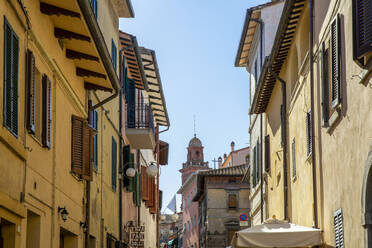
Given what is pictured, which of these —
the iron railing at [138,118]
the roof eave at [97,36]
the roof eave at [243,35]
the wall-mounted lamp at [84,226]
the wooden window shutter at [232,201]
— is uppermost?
the roof eave at [243,35]

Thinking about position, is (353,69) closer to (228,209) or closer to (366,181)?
(366,181)

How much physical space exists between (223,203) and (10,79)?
162ft

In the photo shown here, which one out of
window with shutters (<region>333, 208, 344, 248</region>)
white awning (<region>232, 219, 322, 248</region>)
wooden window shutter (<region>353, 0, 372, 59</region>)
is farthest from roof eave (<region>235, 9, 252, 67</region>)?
wooden window shutter (<region>353, 0, 372, 59</region>)

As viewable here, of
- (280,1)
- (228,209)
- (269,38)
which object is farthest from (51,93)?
(228,209)

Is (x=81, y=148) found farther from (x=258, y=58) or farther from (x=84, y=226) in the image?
(x=258, y=58)

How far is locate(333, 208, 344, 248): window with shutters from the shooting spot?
13.2 metres

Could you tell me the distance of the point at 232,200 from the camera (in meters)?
59.4

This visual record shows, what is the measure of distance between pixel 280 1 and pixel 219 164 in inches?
3094

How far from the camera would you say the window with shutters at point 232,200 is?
59.2 metres

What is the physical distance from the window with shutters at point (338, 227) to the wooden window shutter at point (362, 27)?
11.7ft

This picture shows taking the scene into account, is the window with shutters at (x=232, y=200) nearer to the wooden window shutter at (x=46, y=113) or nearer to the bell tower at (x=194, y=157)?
the wooden window shutter at (x=46, y=113)

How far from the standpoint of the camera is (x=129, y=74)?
29.3 m

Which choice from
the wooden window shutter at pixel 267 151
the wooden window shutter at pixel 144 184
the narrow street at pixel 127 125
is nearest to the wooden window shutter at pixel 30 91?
the narrow street at pixel 127 125

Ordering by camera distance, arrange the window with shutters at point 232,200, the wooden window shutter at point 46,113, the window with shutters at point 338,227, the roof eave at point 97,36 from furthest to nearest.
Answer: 1. the window with shutters at point 232,200
2. the roof eave at point 97,36
3. the wooden window shutter at point 46,113
4. the window with shutters at point 338,227
